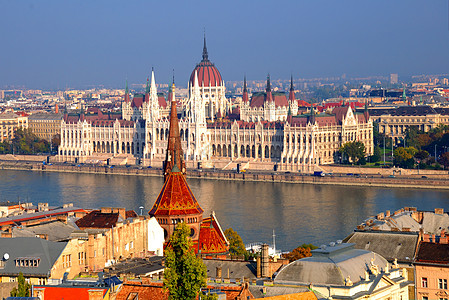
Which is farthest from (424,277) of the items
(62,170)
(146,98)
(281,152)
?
(146,98)

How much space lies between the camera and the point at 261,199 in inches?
2544

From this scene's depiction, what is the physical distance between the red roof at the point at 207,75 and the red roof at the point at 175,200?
75.5m

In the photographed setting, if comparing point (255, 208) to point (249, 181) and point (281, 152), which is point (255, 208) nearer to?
point (249, 181)

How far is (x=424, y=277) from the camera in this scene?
25.8 meters

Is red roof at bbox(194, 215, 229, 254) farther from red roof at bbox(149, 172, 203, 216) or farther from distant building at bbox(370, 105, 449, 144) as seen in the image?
distant building at bbox(370, 105, 449, 144)

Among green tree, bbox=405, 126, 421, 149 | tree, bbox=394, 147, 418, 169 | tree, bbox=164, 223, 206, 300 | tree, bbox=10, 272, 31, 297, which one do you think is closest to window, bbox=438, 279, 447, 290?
tree, bbox=164, 223, 206, 300

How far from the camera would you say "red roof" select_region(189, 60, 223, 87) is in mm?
107562

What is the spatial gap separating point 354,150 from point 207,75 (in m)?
28.8

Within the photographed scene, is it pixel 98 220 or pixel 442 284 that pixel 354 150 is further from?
pixel 442 284

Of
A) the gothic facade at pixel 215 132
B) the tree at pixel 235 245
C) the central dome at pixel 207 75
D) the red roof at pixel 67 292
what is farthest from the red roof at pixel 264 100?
the red roof at pixel 67 292

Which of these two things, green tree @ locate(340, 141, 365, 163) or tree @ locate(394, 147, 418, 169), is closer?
tree @ locate(394, 147, 418, 169)

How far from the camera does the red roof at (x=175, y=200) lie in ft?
99.9

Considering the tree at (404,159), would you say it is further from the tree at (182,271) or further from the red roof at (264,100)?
the tree at (182,271)

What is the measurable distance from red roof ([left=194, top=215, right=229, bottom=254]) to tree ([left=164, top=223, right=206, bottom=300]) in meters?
12.1
